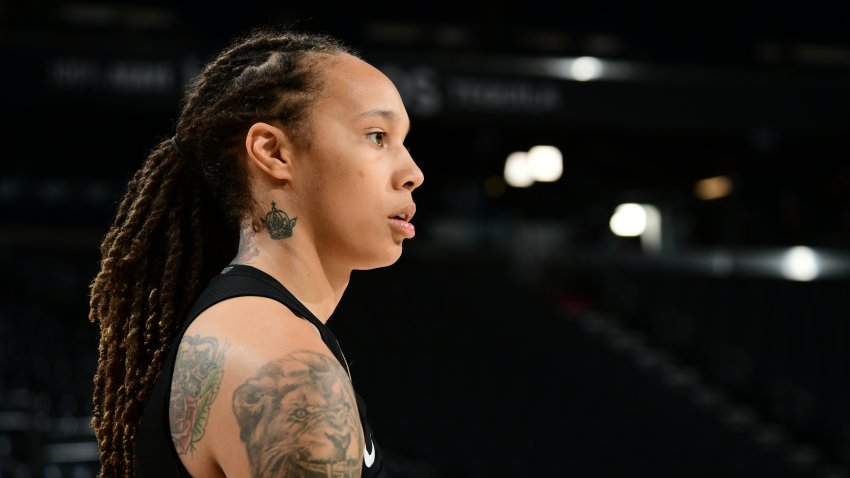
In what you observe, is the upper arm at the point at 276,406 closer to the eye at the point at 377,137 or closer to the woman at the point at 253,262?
the woman at the point at 253,262

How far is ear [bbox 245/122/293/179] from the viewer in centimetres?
119

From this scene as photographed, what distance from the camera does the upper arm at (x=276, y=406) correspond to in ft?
3.12

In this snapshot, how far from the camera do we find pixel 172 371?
1.10 m

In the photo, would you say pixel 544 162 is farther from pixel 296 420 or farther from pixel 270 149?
pixel 296 420

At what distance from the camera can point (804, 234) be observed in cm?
1521

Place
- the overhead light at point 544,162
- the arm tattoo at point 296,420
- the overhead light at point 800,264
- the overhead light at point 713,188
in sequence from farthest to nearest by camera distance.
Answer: the overhead light at point 713,188 → the overhead light at point 544,162 → the overhead light at point 800,264 → the arm tattoo at point 296,420

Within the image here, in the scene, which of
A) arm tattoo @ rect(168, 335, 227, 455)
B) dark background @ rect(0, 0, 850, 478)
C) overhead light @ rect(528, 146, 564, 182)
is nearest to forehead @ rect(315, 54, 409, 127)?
arm tattoo @ rect(168, 335, 227, 455)

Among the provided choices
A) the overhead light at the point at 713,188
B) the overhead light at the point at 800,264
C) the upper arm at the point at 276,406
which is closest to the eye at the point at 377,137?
the upper arm at the point at 276,406

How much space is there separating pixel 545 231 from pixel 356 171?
13004 millimetres

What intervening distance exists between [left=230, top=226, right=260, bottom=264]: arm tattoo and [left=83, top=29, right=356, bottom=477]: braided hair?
0.9 inches

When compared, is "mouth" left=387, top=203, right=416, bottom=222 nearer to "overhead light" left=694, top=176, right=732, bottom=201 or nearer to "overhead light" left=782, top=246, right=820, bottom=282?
"overhead light" left=782, top=246, right=820, bottom=282

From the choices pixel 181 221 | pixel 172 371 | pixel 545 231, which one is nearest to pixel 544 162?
pixel 545 231

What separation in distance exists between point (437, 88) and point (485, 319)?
9.46ft

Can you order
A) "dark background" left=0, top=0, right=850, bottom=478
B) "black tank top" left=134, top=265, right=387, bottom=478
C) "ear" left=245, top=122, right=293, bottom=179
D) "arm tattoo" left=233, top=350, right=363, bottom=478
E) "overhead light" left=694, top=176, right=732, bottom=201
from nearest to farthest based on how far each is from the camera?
"arm tattoo" left=233, top=350, right=363, bottom=478
"black tank top" left=134, top=265, right=387, bottom=478
"ear" left=245, top=122, right=293, bottom=179
"dark background" left=0, top=0, right=850, bottom=478
"overhead light" left=694, top=176, right=732, bottom=201
